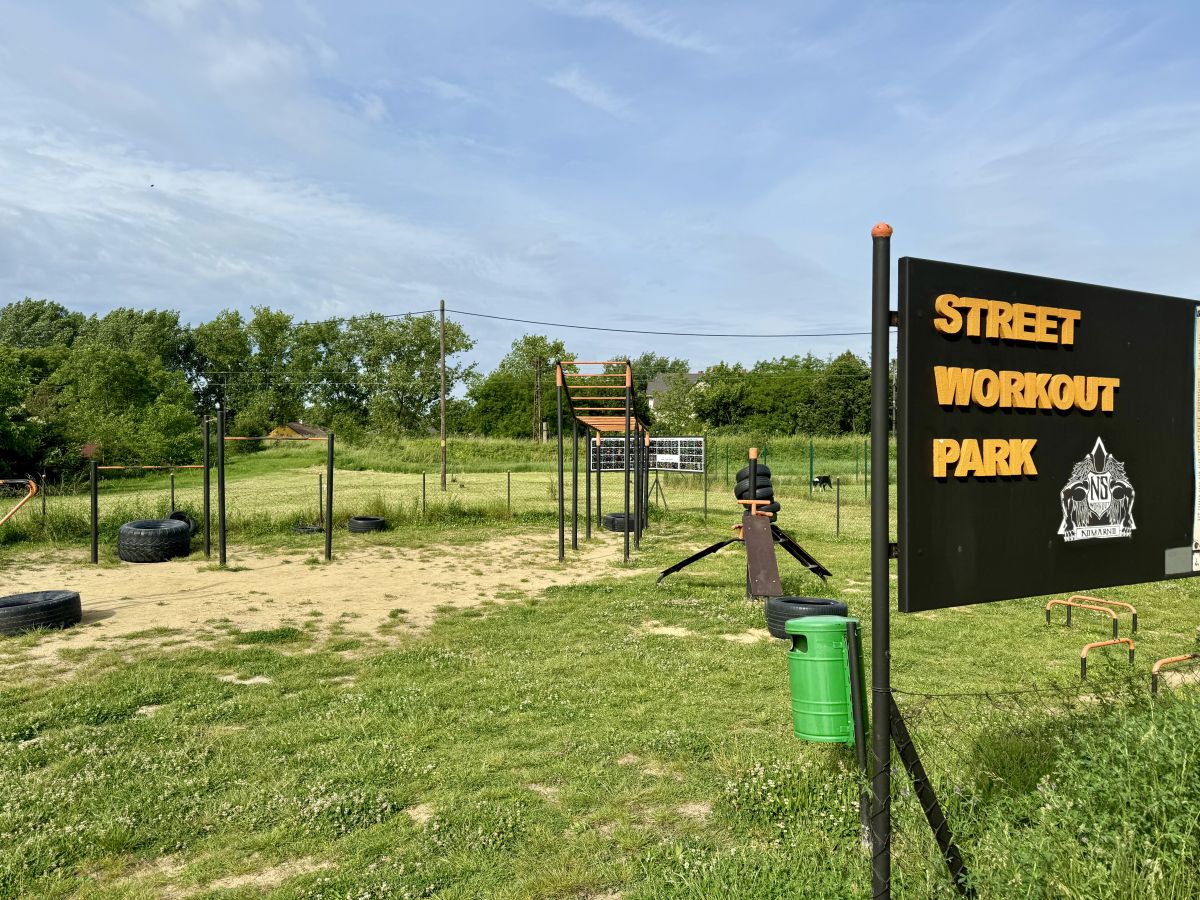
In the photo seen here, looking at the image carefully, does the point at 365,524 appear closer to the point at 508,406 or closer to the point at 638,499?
the point at 638,499

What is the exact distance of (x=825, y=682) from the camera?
309cm

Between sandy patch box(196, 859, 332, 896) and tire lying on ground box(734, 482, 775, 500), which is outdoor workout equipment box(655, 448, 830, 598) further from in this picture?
sandy patch box(196, 859, 332, 896)

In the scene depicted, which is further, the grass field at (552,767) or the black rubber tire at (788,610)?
the black rubber tire at (788,610)

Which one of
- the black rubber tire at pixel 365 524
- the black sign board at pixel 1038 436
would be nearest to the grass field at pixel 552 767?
the black sign board at pixel 1038 436

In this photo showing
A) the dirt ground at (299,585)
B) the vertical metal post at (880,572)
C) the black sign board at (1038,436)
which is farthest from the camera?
the dirt ground at (299,585)

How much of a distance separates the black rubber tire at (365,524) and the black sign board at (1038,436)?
14.1 metres

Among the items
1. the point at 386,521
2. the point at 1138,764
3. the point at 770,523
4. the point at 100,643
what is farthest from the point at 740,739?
the point at 386,521

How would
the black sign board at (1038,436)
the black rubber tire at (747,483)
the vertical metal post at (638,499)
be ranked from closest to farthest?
the black sign board at (1038,436)
the black rubber tire at (747,483)
the vertical metal post at (638,499)

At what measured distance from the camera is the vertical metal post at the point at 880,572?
2.63 metres

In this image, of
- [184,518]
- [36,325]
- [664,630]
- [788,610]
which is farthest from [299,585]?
[36,325]

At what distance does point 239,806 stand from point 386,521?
492 inches

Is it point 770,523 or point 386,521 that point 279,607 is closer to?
point 770,523

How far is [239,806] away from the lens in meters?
3.95

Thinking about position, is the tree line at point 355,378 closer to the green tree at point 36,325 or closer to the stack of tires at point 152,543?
the green tree at point 36,325
